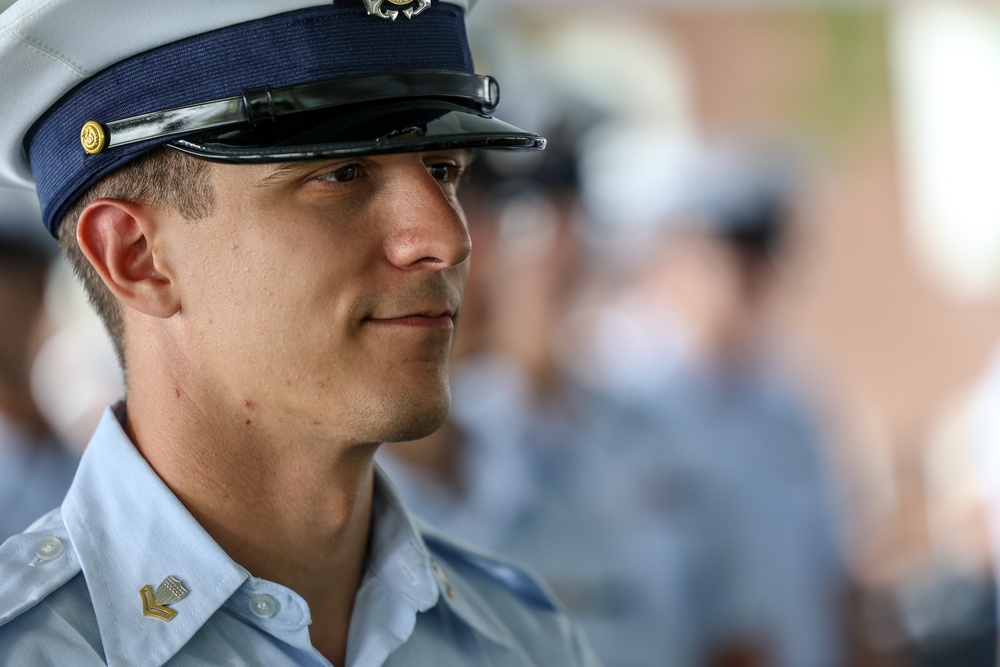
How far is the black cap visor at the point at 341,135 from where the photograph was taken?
50.5 inches

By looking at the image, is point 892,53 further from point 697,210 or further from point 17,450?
point 17,450

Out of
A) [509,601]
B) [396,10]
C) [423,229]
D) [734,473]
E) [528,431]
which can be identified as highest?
[396,10]

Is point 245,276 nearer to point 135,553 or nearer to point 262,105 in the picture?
point 262,105

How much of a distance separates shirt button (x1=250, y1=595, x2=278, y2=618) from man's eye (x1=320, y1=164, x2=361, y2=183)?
1.62 feet

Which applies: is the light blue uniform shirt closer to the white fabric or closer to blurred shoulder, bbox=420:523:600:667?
blurred shoulder, bbox=420:523:600:667

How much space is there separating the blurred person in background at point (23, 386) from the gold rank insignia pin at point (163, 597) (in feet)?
7.02

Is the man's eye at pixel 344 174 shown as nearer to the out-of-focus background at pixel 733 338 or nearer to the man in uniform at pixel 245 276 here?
the man in uniform at pixel 245 276

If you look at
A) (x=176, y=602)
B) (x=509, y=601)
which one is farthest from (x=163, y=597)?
(x=509, y=601)

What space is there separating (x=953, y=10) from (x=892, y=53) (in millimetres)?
441

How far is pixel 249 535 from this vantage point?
4.63 ft

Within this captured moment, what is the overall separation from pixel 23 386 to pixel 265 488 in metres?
2.44

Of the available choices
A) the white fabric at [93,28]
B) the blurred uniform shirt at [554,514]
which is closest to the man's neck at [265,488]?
the white fabric at [93,28]

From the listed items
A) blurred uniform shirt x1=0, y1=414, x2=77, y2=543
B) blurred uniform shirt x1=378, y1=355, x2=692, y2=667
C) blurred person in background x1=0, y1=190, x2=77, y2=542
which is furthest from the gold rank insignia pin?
blurred uniform shirt x1=0, y1=414, x2=77, y2=543

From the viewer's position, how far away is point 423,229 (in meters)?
1.36
